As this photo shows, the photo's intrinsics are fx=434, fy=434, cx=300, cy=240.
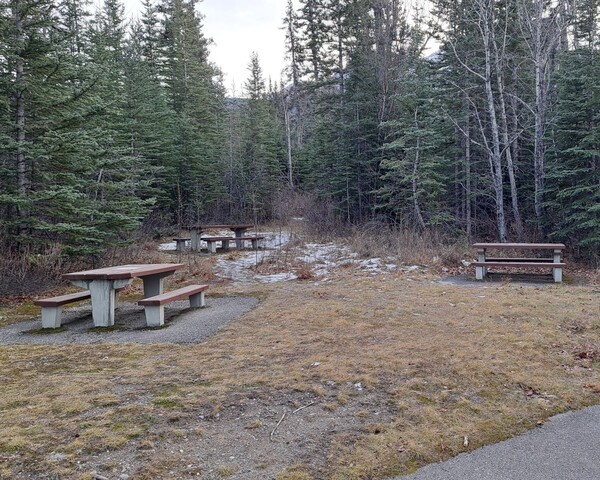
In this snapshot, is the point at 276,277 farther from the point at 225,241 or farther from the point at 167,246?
the point at 167,246

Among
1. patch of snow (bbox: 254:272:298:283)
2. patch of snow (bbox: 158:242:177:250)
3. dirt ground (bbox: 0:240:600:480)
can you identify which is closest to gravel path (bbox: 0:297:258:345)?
dirt ground (bbox: 0:240:600:480)

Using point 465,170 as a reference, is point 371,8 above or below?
above

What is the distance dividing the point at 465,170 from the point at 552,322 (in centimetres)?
1028

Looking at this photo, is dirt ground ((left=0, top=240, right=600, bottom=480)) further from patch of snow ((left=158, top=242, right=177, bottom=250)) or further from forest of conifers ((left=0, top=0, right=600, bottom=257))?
patch of snow ((left=158, top=242, right=177, bottom=250))

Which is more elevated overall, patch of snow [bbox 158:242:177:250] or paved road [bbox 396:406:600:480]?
patch of snow [bbox 158:242:177:250]

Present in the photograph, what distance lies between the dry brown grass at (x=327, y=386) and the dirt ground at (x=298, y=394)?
13 millimetres

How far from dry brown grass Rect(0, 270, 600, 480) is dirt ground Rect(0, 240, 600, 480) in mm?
13

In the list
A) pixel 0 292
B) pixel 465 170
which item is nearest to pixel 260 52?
pixel 465 170

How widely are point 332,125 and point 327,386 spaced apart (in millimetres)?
15445

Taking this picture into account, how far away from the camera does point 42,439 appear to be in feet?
8.42

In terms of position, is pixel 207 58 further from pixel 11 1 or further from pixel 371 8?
pixel 11 1

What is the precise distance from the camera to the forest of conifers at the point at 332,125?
339 inches

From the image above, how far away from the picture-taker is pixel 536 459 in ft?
8.01

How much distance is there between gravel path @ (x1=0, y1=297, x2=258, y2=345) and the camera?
5.09 m
